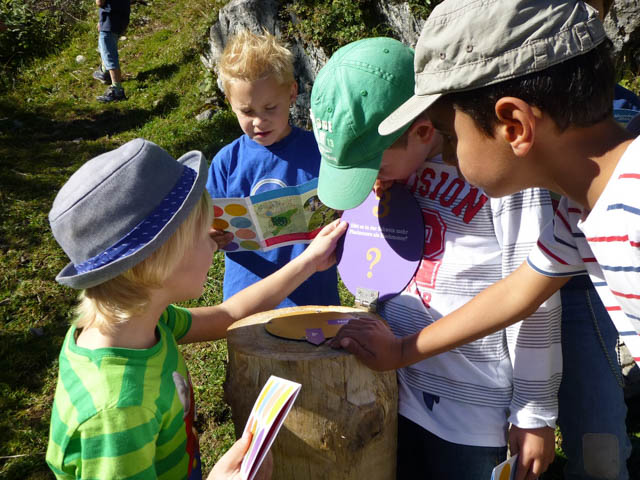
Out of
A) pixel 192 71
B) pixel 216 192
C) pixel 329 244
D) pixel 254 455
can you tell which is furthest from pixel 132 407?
pixel 192 71

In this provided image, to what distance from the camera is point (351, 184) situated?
1.83 m

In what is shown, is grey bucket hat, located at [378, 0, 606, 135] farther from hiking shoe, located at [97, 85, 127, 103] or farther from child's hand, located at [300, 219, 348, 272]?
hiking shoe, located at [97, 85, 127, 103]

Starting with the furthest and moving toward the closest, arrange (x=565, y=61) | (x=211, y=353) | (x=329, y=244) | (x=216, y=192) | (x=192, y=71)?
1. (x=192, y=71)
2. (x=211, y=353)
3. (x=216, y=192)
4. (x=329, y=244)
5. (x=565, y=61)

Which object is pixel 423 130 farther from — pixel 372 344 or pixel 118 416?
pixel 118 416

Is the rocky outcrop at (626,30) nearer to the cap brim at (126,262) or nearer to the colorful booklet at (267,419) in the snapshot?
the cap brim at (126,262)

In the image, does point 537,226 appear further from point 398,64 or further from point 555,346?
point 398,64

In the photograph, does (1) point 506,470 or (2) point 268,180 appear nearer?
(1) point 506,470

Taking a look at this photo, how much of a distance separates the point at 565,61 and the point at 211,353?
10.2ft

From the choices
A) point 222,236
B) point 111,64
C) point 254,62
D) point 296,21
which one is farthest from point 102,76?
A: point 222,236

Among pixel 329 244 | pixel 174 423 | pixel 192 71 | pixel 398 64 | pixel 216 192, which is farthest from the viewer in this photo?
pixel 192 71

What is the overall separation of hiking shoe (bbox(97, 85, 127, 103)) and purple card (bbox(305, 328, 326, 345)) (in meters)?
6.86

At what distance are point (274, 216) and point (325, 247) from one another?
281mm

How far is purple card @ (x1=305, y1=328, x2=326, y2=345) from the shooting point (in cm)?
186

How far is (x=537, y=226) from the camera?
1597 millimetres
